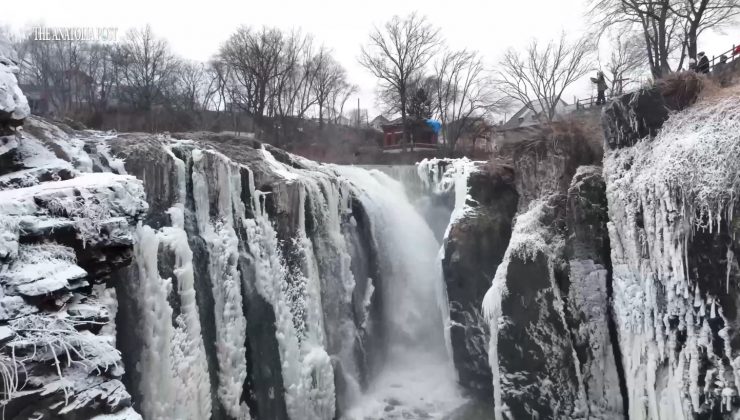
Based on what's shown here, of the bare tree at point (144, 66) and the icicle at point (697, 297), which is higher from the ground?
the bare tree at point (144, 66)

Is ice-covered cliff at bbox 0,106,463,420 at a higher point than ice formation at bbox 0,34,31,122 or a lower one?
lower

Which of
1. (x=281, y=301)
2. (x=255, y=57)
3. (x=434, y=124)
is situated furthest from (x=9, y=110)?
(x=434, y=124)

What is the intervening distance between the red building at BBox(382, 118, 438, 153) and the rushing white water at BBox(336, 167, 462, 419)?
14579mm

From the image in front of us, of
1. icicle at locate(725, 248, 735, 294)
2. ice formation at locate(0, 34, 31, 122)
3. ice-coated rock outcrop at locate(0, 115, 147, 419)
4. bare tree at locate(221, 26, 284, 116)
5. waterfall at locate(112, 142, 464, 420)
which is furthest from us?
bare tree at locate(221, 26, 284, 116)

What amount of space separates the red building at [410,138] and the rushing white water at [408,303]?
14579mm

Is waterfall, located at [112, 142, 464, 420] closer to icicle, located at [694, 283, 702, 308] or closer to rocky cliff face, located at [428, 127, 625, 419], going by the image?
rocky cliff face, located at [428, 127, 625, 419]

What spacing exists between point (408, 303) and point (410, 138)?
60.2 feet

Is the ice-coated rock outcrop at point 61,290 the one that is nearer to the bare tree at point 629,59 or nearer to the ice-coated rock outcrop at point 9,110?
the ice-coated rock outcrop at point 9,110

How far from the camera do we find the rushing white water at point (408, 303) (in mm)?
11895

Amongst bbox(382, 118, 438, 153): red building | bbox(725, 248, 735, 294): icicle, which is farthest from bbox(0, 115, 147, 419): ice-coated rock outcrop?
bbox(382, 118, 438, 153): red building

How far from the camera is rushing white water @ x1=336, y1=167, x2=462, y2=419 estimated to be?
468 inches

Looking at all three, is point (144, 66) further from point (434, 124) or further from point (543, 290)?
point (543, 290)

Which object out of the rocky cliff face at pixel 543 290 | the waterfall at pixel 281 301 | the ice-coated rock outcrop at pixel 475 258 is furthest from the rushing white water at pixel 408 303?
the rocky cliff face at pixel 543 290

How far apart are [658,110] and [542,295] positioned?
3.89 meters
